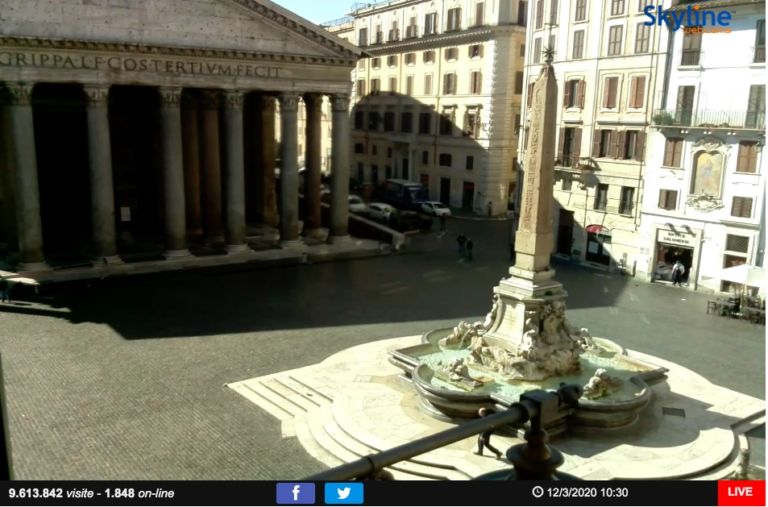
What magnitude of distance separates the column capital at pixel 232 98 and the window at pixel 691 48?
19.1 meters

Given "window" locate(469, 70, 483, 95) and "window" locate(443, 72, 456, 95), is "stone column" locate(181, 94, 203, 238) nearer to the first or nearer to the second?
"window" locate(469, 70, 483, 95)

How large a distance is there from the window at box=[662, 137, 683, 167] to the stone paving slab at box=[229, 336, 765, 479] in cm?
1404

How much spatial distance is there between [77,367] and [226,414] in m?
5.23

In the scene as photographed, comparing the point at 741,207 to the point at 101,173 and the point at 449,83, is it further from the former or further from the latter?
the point at 449,83

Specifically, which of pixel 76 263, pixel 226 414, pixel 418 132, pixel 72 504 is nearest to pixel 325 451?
pixel 226 414

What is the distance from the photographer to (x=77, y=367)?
18484mm

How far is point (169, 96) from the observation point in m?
30.3

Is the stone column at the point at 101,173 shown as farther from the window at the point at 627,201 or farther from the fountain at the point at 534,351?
the window at the point at 627,201

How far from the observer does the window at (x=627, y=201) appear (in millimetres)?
32375

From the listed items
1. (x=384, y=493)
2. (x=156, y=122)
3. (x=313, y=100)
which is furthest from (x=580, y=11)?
(x=384, y=493)

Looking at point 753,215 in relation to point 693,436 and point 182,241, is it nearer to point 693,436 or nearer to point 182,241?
point 693,436

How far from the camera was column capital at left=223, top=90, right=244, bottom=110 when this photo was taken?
31.9 m

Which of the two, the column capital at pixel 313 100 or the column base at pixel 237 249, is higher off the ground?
the column capital at pixel 313 100

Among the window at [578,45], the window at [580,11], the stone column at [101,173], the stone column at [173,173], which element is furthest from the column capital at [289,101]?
the window at [580,11]
